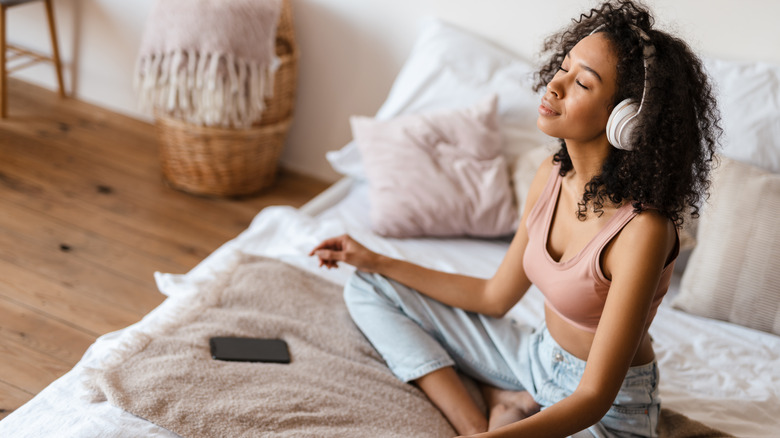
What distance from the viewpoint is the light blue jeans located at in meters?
1.33

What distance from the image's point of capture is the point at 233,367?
133 cm

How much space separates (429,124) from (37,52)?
1793 millimetres

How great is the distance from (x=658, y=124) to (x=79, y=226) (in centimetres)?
176

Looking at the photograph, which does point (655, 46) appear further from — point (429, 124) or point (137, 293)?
point (137, 293)

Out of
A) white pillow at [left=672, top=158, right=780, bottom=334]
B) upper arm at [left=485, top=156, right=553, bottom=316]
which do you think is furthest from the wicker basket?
white pillow at [left=672, top=158, right=780, bottom=334]

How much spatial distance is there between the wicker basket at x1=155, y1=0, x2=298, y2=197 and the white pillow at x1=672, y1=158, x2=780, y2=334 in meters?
1.37

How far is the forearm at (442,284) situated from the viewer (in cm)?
148

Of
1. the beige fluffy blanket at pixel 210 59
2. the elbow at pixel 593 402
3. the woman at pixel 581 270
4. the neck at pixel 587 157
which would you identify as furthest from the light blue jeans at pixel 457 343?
the beige fluffy blanket at pixel 210 59

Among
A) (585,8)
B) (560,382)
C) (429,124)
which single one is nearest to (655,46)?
(560,382)

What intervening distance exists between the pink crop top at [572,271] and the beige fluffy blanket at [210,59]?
127 cm

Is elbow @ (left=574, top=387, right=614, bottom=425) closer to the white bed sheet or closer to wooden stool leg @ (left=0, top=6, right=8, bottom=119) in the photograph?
the white bed sheet

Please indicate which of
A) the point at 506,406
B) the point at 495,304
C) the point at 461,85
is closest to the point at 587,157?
the point at 495,304

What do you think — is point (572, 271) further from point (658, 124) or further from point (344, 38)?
point (344, 38)

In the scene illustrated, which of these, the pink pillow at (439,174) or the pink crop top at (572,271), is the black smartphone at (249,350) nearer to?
the pink crop top at (572,271)
